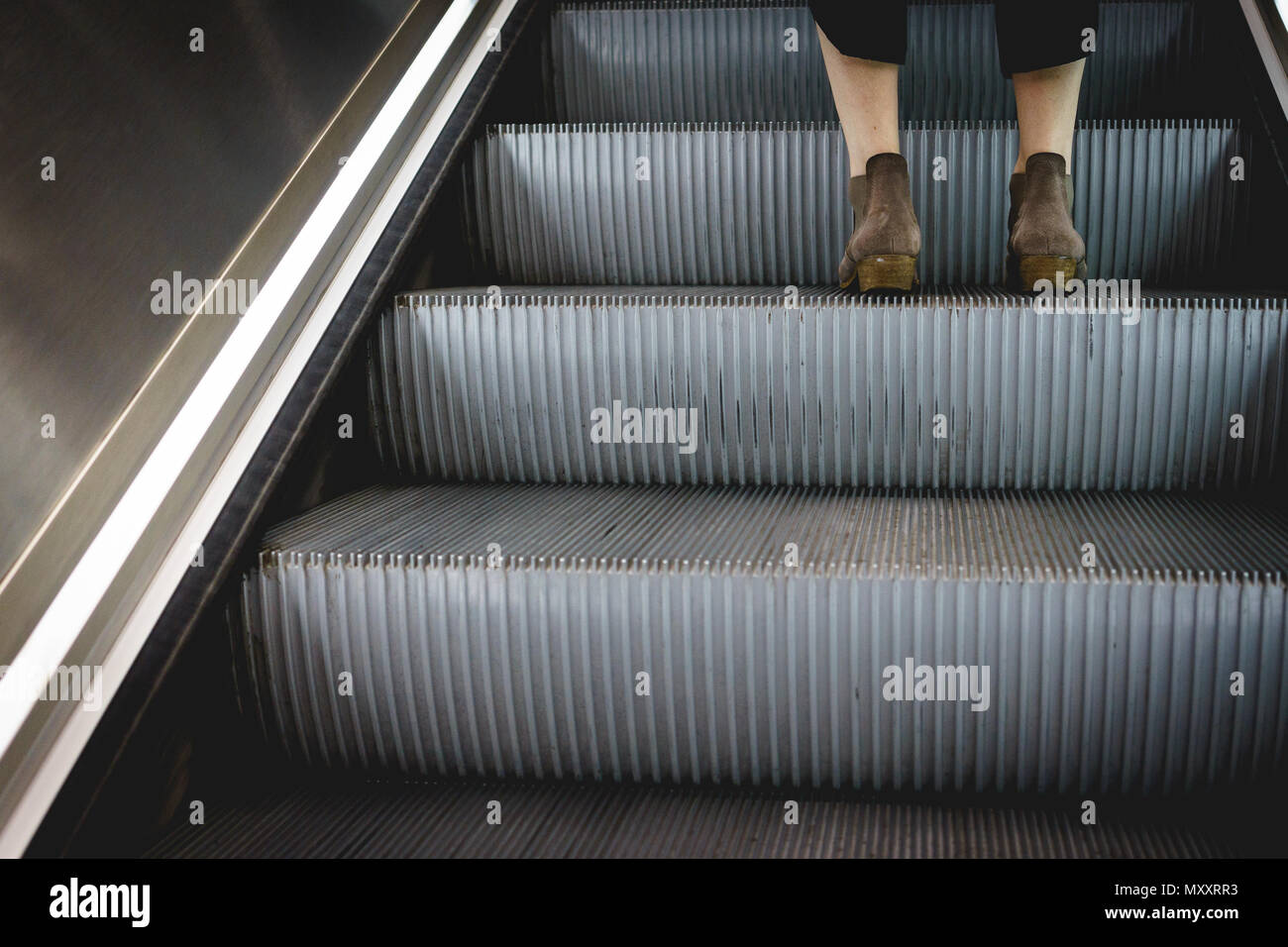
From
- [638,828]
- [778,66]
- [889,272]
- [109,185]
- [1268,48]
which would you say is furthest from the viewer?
[778,66]

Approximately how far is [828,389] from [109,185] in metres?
0.71

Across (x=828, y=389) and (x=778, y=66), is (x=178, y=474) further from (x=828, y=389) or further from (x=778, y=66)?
(x=778, y=66)

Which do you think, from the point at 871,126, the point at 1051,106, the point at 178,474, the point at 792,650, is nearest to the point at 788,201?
the point at 871,126

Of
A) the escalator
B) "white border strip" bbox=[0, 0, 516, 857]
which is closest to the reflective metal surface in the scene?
"white border strip" bbox=[0, 0, 516, 857]

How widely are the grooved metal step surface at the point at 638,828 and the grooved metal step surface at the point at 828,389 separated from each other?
341 mm

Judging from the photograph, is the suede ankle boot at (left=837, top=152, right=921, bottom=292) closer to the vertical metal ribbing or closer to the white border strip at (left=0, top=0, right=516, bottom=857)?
the vertical metal ribbing

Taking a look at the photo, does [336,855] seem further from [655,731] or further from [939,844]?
[939,844]

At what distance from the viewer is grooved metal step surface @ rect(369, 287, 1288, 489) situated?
0.92 m

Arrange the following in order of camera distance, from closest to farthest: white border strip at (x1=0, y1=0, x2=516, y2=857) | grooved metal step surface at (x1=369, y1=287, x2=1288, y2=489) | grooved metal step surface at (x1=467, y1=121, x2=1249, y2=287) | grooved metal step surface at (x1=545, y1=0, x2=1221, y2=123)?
white border strip at (x1=0, y1=0, x2=516, y2=857)
grooved metal step surface at (x1=369, y1=287, x2=1288, y2=489)
grooved metal step surface at (x1=467, y1=121, x2=1249, y2=287)
grooved metal step surface at (x1=545, y1=0, x2=1221, y2=123)

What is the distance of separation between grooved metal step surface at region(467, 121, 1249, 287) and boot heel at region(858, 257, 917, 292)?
0.53ft

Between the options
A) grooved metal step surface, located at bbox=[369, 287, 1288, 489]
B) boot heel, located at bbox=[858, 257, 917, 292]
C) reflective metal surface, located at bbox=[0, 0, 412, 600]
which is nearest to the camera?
reflective metal surface, located at bbox=[0, 0, 412, 600]

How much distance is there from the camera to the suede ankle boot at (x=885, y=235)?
3.44 feet

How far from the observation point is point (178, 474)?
0.81 m
